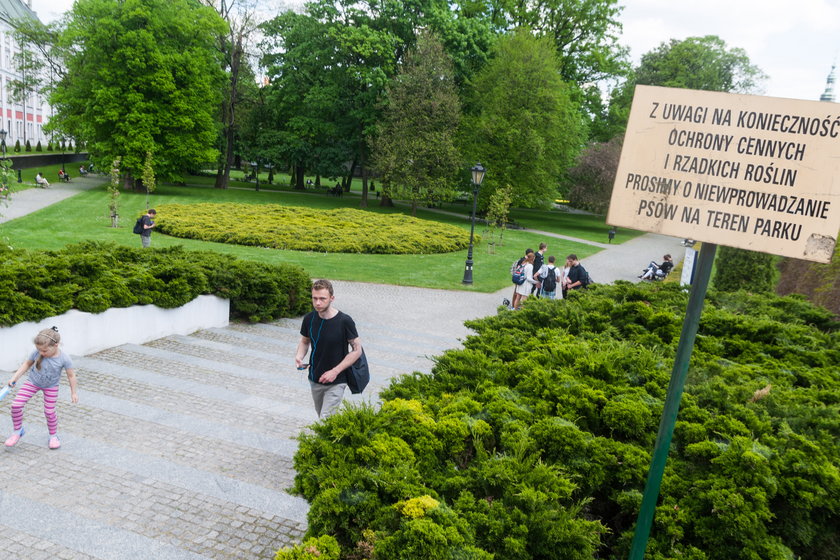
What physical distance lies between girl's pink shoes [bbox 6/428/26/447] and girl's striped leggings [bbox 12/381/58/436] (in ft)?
0.19

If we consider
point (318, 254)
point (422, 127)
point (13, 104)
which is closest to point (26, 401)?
point (318, 254)

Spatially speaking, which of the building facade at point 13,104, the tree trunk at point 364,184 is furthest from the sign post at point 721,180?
the building facade at point 13,104

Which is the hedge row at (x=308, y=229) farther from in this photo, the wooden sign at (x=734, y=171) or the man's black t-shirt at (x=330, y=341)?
the wooden sign at (x=734, y=171)

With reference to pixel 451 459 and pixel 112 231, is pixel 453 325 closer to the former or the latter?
pixel 451 459

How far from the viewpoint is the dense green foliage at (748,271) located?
16.1 m

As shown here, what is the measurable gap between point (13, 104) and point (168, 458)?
86604mm

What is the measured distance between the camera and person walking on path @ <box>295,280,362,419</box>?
590 cm

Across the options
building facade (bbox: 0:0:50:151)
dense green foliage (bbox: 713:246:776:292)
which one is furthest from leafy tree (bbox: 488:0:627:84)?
building facade (bbox: 0:0:50:151)

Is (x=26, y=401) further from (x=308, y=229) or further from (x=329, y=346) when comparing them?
(x=308, y=229)

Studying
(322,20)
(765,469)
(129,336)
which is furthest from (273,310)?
(322,20)

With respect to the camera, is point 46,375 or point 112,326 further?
point 112,326

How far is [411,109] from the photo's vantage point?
37.0 m

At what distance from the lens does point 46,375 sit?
6242mm

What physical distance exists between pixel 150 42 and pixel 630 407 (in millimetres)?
41187
